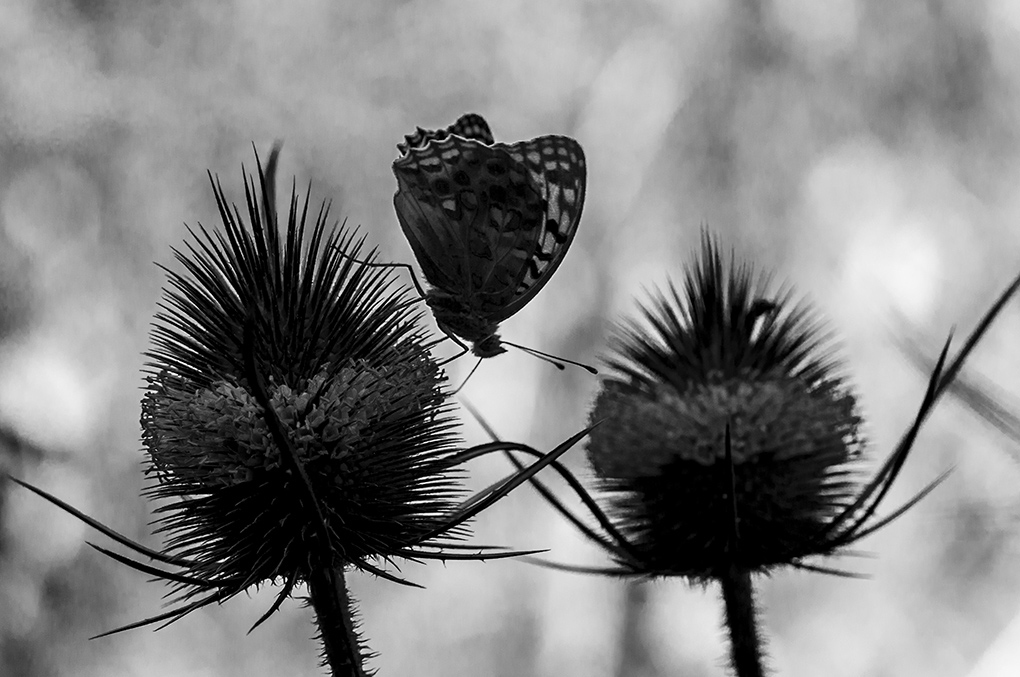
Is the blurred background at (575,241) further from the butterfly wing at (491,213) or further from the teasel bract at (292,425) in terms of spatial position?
the teasel bract at (292,425)

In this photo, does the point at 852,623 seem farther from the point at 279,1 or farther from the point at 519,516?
the point at 279,1

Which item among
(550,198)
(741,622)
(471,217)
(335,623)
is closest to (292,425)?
(335,623)

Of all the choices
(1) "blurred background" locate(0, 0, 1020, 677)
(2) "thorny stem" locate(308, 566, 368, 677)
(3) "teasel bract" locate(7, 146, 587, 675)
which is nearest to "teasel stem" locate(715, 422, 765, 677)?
(3) "teasel bract" locate(7, 146, 587, 675)

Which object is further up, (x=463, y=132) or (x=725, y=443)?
(x=463, y=132)

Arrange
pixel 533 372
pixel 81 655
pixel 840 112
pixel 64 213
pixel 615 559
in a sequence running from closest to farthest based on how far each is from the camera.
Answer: pixel 615 559 → pixel 81 655 → pixel 64 213 → pixel 533 372 → pixel 840 112

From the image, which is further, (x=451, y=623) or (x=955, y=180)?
(x=955, y=180)

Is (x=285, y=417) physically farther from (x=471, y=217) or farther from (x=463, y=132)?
(x=463, y=132)

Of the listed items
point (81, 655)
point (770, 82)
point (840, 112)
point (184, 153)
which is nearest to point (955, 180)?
point (840, 112)
